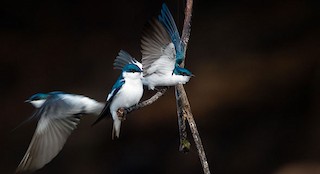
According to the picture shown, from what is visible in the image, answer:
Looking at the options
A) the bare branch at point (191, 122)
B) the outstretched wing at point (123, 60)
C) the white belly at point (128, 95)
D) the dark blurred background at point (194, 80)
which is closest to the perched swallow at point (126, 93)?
the white belly at point (128, 95)

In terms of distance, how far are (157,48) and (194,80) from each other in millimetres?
1325

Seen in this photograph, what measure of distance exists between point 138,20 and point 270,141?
2.68ft

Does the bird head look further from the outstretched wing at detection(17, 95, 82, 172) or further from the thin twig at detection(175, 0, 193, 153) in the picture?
the thin twig at detection(175, 0, 193, 153)

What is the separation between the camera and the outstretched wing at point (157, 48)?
1.78m

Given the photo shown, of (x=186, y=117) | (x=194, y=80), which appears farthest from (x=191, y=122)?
(x=194, y=80)

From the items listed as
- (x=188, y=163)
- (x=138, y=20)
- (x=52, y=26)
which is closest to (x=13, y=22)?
(x=52, y=26)

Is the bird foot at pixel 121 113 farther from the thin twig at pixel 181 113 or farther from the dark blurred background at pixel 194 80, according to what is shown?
the dark blurred background at pixel 194 80

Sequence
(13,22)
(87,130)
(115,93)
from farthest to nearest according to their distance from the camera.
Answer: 1. (87,130)
2. (13,22)
3. (115,93)

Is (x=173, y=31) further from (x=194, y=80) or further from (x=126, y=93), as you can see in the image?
(x=194, y=80)

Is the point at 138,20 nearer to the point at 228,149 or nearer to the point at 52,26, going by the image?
the point at 52,26

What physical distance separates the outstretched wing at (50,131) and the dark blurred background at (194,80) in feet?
3.85

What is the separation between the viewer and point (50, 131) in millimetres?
1859

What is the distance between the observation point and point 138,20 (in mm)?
3045

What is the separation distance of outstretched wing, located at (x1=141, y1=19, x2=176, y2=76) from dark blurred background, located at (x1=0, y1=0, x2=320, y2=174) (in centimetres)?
116
